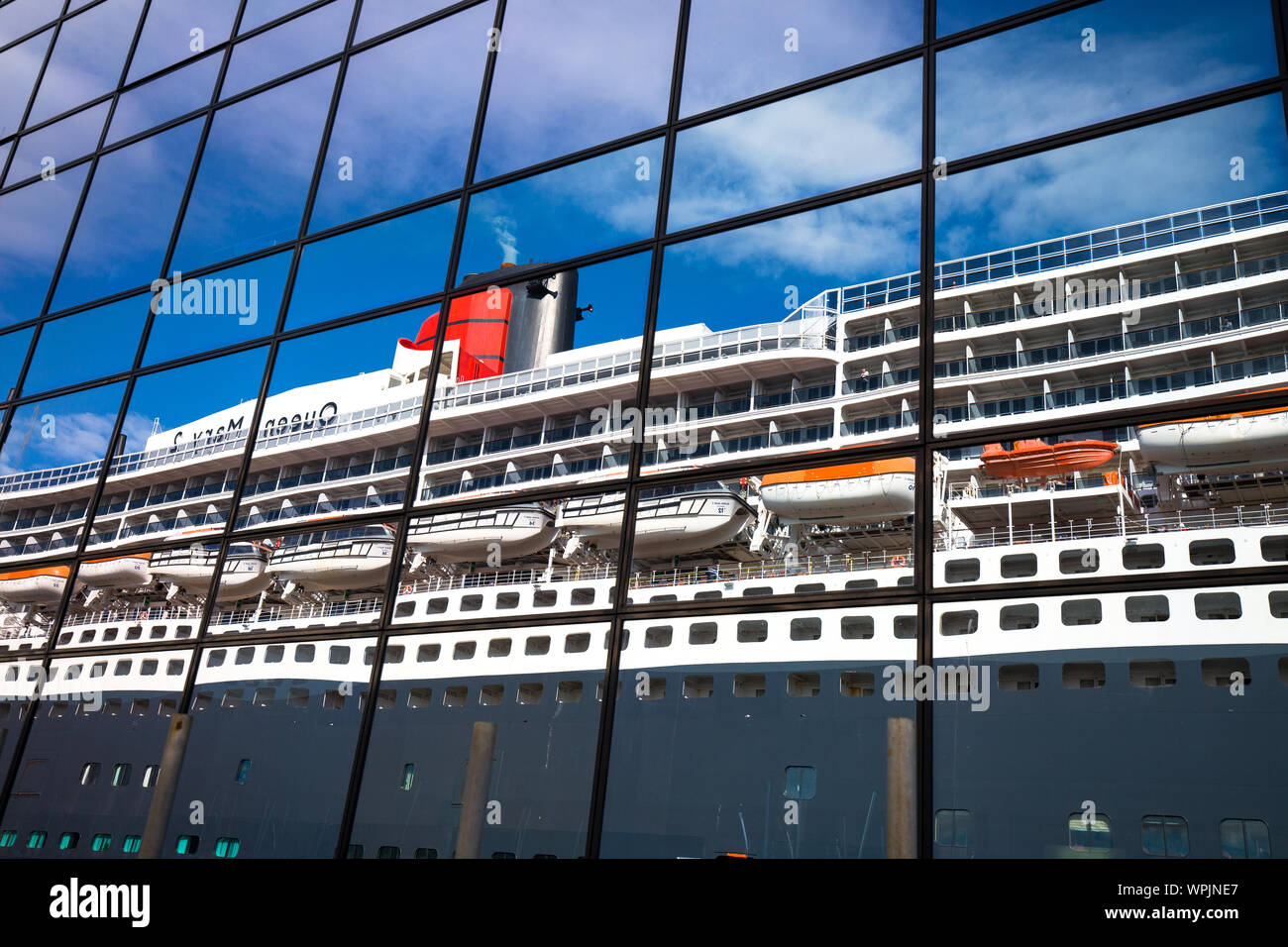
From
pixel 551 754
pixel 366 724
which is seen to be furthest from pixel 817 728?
pixel 366 724

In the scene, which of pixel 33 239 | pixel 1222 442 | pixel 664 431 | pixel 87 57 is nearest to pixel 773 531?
pixel 664 431

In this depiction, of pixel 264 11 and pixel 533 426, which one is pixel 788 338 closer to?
pixel 533 426

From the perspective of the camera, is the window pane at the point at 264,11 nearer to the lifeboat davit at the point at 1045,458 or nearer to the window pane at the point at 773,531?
the window pane at the point at 773,531

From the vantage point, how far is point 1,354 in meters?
6.47

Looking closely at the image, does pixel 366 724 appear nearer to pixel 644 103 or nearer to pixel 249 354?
pixel 249 354

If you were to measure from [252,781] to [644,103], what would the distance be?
10.6 m

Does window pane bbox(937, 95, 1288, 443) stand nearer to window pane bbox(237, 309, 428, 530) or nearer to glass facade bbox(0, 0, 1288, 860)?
glass facade bbox(0, 0, 1288, 860)

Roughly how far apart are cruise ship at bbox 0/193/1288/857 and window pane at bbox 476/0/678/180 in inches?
80.5

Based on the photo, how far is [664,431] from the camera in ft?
27.1

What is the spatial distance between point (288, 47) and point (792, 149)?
334cm

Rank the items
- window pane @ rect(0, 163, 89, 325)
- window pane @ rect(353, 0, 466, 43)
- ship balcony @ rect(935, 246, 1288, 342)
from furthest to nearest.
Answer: ship balcony @ rect(935, 246, 1288, 342) < window pane @ rect(0, 163, 89, 325) < window pane @ rect(353, 0, 466, 43)

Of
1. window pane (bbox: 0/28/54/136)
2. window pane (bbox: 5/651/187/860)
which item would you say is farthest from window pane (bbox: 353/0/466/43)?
window pane (bbox: 5/651/187/860)

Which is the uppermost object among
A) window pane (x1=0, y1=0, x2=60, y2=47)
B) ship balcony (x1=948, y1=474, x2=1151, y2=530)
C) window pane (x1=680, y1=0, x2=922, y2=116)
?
window pane (x1=0, y1=0, x2=60, y2=47)

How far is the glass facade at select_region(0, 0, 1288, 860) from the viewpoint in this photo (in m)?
3.73
